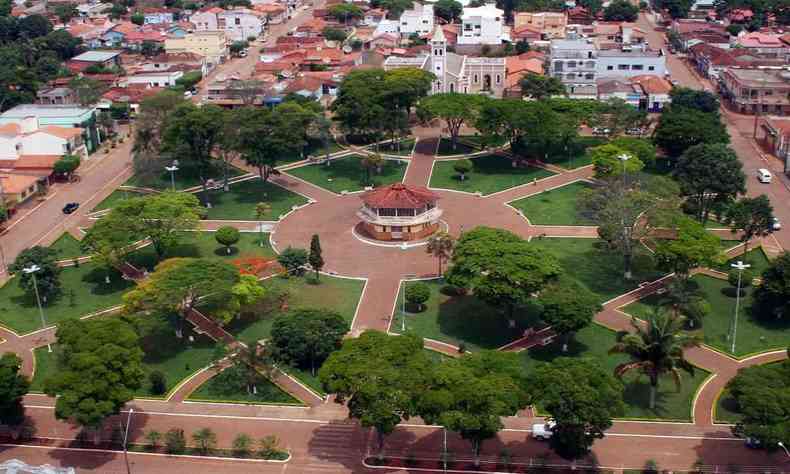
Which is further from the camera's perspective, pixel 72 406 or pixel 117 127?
pixel 117 127

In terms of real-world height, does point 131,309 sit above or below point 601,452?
above

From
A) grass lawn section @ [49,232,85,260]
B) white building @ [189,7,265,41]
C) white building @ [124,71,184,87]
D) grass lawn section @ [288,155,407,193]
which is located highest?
white building @ [189,7,265,41]

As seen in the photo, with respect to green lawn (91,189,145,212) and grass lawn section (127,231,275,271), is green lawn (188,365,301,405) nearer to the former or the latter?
grass lawn section (127,231,275,271)

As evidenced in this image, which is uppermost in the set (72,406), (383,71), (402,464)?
(383,71)

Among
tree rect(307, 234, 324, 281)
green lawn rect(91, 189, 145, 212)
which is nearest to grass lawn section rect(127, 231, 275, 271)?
tree rect(307, 234, 324, 281)

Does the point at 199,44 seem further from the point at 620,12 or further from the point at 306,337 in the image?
the point at 306,337

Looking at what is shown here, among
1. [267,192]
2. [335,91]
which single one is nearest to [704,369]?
[267,192]

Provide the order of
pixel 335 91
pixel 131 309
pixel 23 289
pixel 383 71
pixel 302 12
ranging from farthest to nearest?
pixel 302 12 → pixel 335 91 → pixel 383 71 → pixel 23 289 → pixel 131 309

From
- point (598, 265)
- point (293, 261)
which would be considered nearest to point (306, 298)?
point (293, 261)

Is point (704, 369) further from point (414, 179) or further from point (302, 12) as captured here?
point (302, 12)
